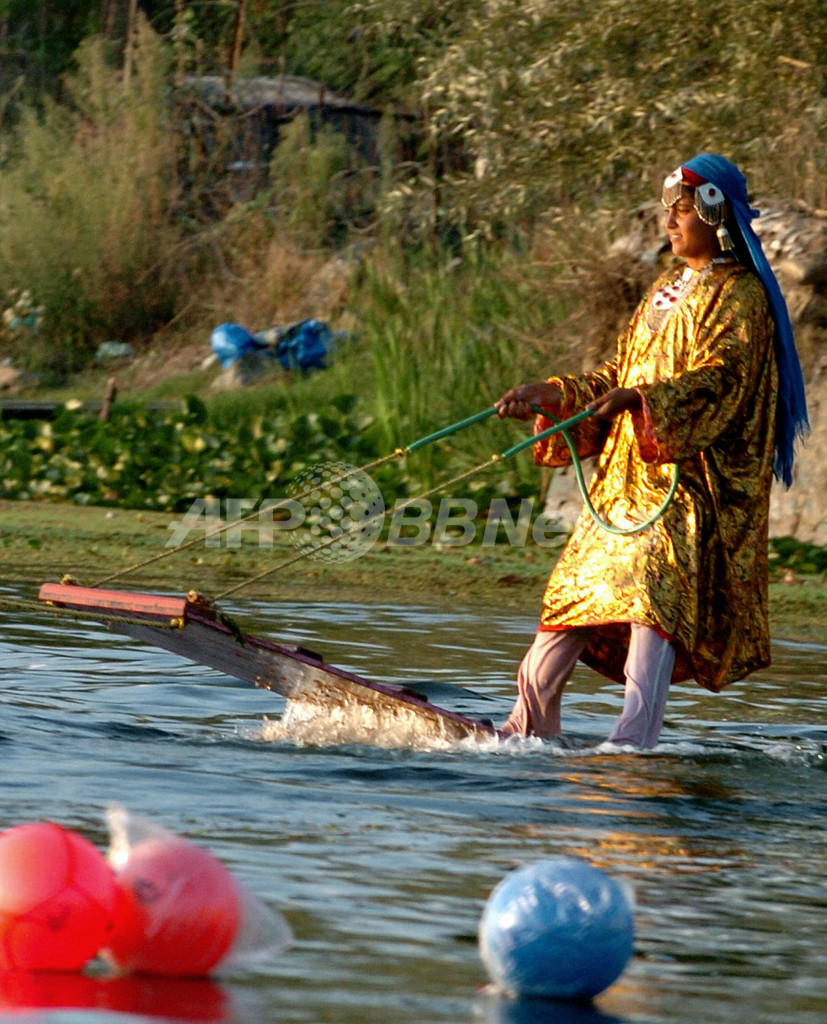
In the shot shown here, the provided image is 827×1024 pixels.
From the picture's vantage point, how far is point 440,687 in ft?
24.0

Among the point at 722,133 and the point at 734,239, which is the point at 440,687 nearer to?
the point at 734,239

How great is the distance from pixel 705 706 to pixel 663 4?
27.2 ft

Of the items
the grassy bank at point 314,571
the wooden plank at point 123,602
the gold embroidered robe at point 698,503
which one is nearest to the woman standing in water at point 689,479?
the gold embroidered robe at point 698,503

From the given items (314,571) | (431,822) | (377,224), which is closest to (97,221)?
(377,224)

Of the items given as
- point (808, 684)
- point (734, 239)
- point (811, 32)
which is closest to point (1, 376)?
point (811, 32)

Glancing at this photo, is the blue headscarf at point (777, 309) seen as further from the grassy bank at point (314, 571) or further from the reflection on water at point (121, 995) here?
the grassy bank at point (314, 571)

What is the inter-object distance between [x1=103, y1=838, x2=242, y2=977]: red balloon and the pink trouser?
8.16 ft

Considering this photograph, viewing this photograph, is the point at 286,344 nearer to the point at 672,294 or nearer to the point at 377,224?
the point at 377,224

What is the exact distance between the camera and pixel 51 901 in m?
→ 3.40

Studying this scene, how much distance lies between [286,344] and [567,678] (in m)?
13.9

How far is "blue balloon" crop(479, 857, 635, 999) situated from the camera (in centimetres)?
346

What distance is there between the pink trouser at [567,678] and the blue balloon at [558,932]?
7.46ft
